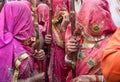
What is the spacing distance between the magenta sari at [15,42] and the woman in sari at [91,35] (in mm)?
359

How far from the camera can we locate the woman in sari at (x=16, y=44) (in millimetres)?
2434

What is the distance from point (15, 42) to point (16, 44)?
0.06 ft

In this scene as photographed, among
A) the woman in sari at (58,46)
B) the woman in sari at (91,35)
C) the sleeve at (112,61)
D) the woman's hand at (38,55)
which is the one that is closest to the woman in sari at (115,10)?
the woman in sari at (91,35)

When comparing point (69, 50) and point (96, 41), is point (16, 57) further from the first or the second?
point (96, 41)

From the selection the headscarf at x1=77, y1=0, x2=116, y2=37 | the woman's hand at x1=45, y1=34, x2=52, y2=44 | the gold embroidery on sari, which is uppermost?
the headscarf at x1=77, y1=0, x2=116, y2=37

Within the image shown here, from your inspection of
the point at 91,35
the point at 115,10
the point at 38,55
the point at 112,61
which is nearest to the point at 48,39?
the point at 38,55

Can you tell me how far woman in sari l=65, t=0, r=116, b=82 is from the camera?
238cm

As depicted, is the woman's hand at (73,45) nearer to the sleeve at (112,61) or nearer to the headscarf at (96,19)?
the headscarf at (96,19)

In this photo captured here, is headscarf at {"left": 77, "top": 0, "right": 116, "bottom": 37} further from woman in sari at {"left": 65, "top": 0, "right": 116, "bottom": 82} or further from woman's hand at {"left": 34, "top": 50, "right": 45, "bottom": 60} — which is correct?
woman's hand at {"left": 34, "top": 50, "right": 45, "bottom": 60}

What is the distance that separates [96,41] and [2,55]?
2.38 ft

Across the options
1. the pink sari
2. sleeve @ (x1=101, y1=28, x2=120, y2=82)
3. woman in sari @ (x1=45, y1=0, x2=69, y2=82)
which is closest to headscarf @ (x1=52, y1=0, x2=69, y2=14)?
woman in sari @ (x1=45, y1=0, x2=69, y2=82)

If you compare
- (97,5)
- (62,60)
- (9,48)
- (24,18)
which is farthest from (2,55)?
(62,60)

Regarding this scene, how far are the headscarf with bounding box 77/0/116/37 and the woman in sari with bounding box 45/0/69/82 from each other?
0.87m

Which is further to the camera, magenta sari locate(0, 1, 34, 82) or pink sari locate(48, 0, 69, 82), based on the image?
pink sari locate(48, 0, 69, 82)
